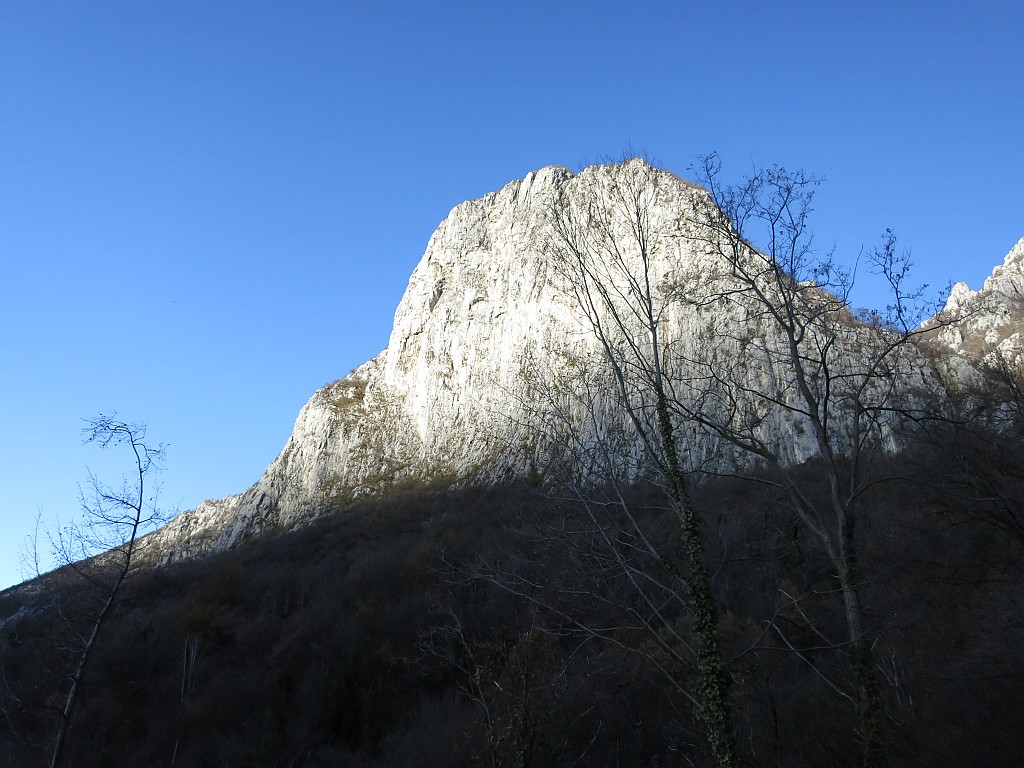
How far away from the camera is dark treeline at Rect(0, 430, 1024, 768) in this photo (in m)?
9.96

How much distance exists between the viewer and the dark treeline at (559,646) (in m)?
9.96

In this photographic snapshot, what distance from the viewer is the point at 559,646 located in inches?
792

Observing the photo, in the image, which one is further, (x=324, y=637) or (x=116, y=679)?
(x=324, y=637)

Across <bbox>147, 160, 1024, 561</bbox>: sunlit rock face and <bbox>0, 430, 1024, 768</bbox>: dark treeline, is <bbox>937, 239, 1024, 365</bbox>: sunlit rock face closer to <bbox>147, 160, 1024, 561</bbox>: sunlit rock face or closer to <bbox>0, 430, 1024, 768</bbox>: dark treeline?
<bbox>0, 430, 1024, 768</bbox>: dark treeline

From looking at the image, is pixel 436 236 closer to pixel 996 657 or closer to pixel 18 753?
pixel 18 753

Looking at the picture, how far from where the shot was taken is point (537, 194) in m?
57.7

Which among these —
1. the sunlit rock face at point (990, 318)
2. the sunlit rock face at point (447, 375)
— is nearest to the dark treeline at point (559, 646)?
the sunlit rock face at point (990, 318)

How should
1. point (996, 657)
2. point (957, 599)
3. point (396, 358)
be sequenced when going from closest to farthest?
point (996, 657) → point (957, 599) → point (396, 358)

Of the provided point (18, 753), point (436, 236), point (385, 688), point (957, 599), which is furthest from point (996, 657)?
point (436, 236)

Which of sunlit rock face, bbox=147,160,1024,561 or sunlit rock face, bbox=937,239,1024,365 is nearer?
sunlit rock face, bbox=937,239,1024,365

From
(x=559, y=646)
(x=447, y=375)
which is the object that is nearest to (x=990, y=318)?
(x=559, y=646)

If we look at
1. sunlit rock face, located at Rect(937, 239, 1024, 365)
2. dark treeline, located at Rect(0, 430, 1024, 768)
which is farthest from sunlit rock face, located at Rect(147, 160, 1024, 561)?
dark treeline, located at Rect(0, 430, 1024, 768)

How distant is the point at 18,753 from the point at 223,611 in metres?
10.5

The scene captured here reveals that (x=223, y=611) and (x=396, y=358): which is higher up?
(x=396, y=358)
